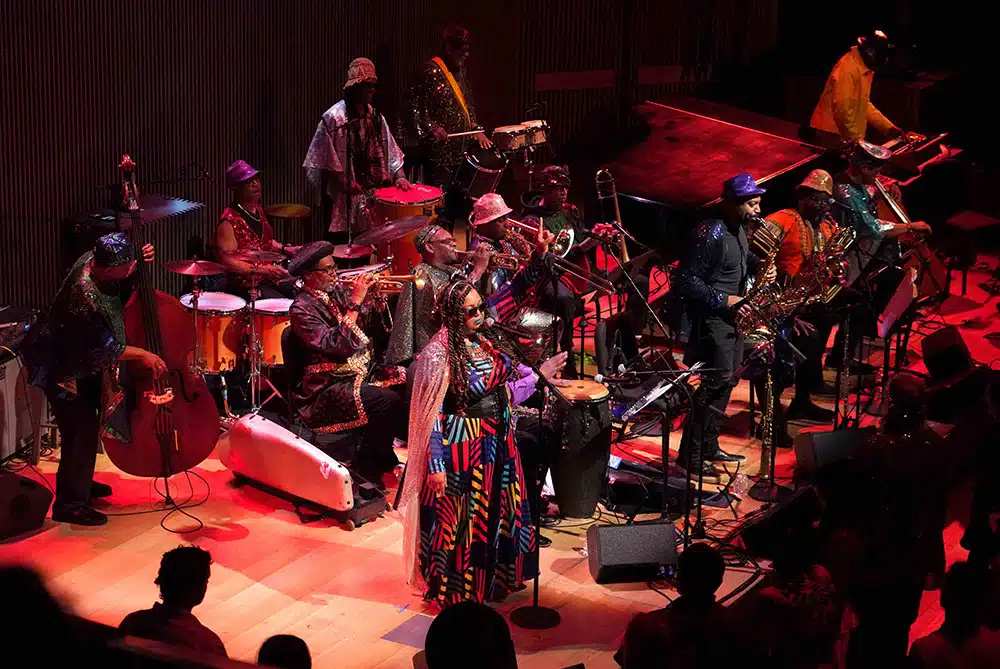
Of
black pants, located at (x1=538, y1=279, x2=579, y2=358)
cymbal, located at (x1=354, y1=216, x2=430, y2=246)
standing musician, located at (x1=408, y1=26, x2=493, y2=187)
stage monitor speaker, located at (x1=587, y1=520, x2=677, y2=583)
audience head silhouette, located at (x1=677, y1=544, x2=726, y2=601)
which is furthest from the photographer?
standing musician, located at (x1=408, y1=26, x2=493, y2=187)

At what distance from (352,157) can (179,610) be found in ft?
22.8

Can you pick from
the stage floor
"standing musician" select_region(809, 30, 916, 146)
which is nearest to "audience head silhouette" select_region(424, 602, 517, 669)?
the stage floor

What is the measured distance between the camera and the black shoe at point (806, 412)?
9922 millimetres

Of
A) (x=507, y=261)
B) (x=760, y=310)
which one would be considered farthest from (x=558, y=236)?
(x=760, y=310)

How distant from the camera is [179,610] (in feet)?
12.6

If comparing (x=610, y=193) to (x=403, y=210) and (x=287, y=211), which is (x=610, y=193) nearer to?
(x=403, y=210)

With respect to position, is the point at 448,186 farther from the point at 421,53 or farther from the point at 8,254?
the point at 8,254

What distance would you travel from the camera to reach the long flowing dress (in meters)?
6.03

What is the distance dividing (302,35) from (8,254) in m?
3.70

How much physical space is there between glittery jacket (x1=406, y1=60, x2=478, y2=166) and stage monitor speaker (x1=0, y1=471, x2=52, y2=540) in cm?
509

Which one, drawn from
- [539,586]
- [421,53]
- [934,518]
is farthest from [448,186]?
[934,518]

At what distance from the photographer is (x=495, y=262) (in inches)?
336

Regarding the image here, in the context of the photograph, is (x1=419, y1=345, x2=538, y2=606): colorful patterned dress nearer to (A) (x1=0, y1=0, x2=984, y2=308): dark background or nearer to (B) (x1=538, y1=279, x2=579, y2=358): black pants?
(B) (x1=538, y1=279, x2=579, y2=358): black pants

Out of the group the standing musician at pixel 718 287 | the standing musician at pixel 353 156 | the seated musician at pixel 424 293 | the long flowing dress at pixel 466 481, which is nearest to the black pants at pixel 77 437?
the seated musician at pixel 424 293
